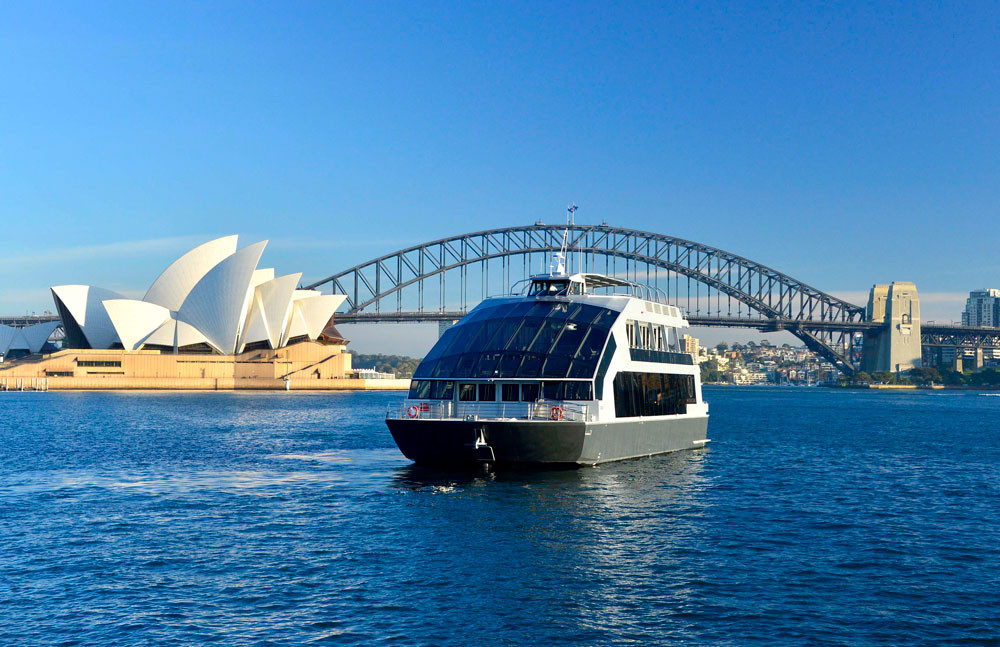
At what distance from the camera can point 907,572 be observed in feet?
56.4


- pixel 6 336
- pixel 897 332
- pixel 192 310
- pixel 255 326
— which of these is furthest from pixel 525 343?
pixel 897 332

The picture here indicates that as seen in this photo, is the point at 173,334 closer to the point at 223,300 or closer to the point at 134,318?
the point at 134,318

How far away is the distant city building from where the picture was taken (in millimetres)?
122750

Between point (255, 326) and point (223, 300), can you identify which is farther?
point (255, 326)

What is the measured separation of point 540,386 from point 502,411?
1395 mm

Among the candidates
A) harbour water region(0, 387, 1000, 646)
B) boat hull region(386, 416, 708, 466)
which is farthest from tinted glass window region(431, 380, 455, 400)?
harbour water region(0, 387, 1000, 646)

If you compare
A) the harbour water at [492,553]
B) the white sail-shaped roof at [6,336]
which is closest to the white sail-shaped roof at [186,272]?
the white sail-shaped roof at [6,336]

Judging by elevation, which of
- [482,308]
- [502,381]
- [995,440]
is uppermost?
[482,308]

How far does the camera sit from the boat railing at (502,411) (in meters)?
28.0

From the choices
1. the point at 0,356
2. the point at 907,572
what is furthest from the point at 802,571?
the point at 0,356

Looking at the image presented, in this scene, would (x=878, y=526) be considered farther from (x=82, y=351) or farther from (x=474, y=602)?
(x=82, y=351)

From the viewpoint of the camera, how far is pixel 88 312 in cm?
12850

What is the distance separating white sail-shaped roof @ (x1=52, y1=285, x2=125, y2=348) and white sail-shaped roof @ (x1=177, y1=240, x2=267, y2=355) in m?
11.6

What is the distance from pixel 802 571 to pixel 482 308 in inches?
702
